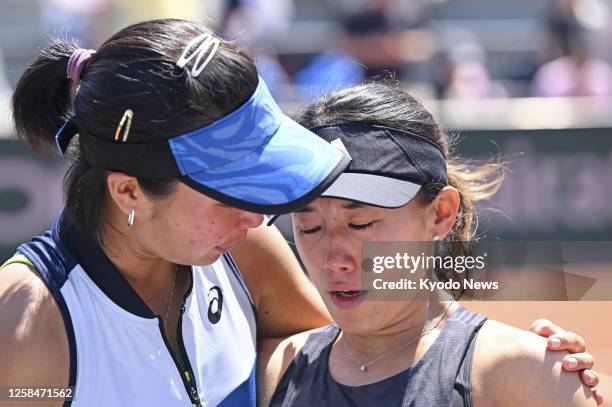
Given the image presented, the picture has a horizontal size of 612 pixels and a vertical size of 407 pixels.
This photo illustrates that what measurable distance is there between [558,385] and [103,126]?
3.37ft

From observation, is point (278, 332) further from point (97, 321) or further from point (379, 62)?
point (379, 62)

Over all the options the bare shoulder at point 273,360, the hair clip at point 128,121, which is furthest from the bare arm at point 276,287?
the hair clip at point 128,121

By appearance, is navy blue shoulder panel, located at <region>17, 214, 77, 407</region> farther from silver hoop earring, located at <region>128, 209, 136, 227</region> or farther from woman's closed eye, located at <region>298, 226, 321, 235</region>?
woman's closed eye, located at <region>298, 226, 321, 235</region>

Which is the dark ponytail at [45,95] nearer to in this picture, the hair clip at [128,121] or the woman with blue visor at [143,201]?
the woman with blue visor at [143,201]

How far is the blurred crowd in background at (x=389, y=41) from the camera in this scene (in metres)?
6.89

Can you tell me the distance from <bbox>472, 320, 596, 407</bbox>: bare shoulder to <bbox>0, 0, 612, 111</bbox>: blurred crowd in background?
14.3 ft

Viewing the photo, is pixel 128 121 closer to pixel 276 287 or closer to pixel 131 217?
pixel 131 217

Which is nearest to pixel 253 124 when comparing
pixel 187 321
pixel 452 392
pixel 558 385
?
pixel 187 321

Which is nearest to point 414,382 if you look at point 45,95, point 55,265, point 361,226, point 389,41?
point 361,226

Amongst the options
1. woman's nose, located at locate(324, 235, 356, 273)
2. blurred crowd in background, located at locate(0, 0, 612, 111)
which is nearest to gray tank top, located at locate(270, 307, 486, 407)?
Answer: woman's nose, located at locate(324, 235, 356, 273)

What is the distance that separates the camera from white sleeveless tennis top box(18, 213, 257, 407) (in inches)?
79.0

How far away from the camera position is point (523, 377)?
6.43 ft

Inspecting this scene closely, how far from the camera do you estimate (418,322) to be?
224cm

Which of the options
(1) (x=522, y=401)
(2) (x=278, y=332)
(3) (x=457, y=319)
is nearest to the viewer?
(1) (x=522, y=401)
